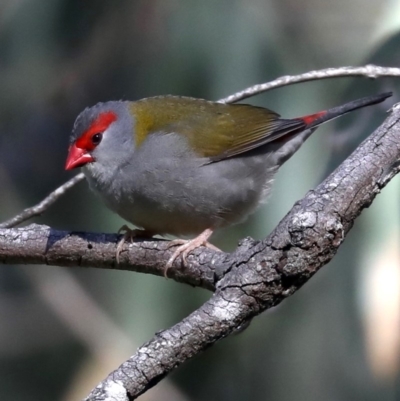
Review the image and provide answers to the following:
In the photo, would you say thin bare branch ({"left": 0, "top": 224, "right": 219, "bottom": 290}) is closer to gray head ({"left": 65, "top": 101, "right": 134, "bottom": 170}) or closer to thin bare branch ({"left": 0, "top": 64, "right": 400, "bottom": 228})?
thin bare branch ({"left": 0, "top": 64, "right": 400, "bottom": 228})

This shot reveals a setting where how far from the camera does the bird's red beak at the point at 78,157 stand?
3808 millimetres

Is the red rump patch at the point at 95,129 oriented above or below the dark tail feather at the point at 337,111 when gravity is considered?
below

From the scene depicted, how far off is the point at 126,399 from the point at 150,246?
110 cm

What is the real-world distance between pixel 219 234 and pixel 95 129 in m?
1.42

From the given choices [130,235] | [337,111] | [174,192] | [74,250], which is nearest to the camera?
[74,250]

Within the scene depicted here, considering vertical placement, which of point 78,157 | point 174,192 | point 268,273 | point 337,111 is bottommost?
point 268,273

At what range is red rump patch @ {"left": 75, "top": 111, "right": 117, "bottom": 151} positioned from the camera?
12.6ft

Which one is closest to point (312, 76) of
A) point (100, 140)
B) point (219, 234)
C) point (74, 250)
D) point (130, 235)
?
point (130, 235)

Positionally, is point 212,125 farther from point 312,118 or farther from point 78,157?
point 78,157

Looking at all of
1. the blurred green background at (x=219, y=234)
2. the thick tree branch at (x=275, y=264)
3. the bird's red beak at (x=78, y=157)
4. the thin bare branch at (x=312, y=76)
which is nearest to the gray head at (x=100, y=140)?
the bird's red beak at (x=78, y=157)

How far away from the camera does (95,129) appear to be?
12.8ft

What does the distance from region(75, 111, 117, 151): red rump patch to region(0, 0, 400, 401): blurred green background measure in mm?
1217

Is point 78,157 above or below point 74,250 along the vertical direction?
above

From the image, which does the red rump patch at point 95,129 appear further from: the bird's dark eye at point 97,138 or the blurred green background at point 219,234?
the blurred green background at point 219,234
